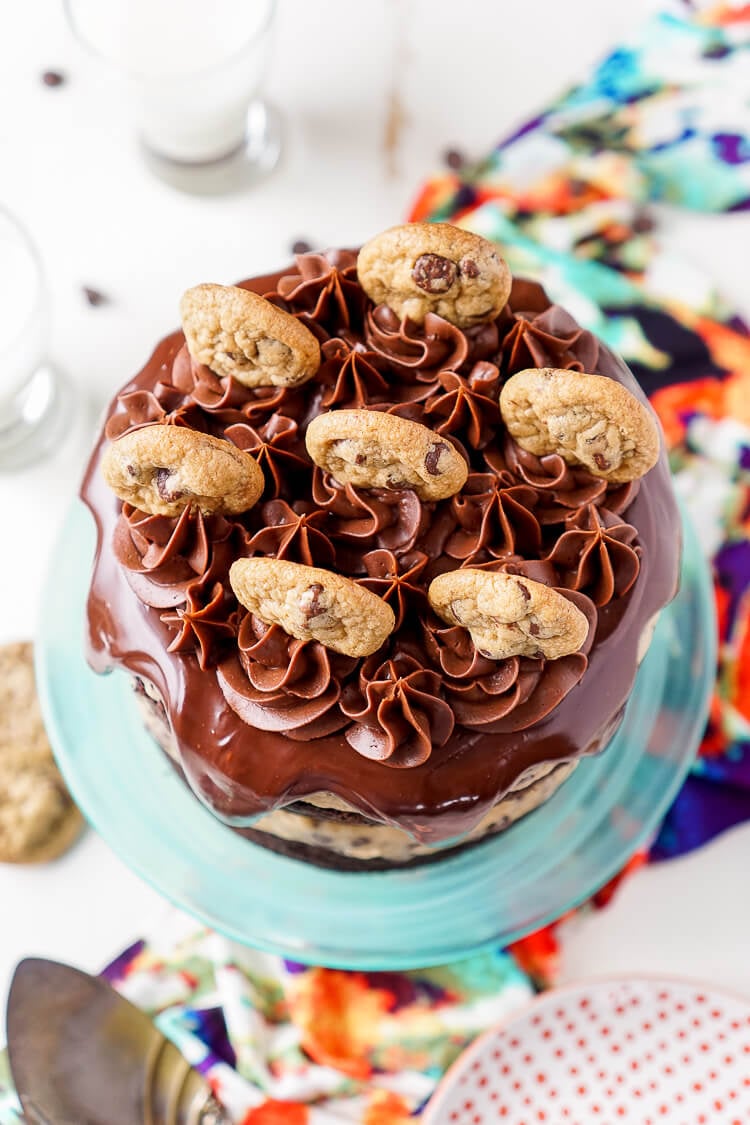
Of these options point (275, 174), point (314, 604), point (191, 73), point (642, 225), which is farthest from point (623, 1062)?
point (191, 73)

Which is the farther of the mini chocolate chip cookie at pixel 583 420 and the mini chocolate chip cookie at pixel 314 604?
the mini chocolate chip cookie at pixel 583 420

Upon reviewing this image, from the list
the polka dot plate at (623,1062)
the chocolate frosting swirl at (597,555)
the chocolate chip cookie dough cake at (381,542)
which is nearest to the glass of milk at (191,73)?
the chocolate chip cookie dough cake at (381,542)

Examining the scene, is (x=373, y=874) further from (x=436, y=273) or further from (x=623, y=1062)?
(x=436, y=273)

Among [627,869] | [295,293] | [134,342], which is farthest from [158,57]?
[627,869]

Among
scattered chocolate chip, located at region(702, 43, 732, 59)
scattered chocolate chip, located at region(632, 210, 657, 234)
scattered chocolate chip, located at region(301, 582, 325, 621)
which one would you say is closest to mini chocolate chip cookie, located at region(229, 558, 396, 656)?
scattered chocolate chip, located at region(301, 582, 325, 621)

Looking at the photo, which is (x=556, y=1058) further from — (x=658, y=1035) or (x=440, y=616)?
(x=440, y=616)

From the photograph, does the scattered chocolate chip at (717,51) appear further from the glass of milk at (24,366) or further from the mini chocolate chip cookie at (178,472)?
the mini chocolate chip cookie at (178,472)

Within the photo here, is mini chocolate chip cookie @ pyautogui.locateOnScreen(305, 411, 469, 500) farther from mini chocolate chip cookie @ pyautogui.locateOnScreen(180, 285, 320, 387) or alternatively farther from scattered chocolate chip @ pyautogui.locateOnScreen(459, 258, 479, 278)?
scattered chocolate chip @ pyautogui.locateOnScreen(459, 258, 479, 278)
